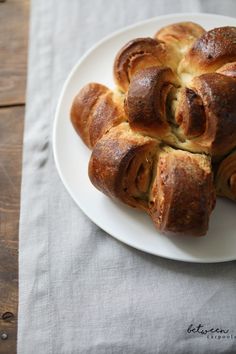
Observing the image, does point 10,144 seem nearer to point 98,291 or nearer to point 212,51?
point 98,291

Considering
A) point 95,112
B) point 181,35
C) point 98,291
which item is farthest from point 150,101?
point 98,291

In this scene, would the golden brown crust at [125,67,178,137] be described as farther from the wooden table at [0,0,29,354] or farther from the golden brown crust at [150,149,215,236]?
the wooden table at [0,0,29,354]

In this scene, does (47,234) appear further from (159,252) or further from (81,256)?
(159,252)

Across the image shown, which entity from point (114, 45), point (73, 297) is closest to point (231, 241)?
point (73, 297)

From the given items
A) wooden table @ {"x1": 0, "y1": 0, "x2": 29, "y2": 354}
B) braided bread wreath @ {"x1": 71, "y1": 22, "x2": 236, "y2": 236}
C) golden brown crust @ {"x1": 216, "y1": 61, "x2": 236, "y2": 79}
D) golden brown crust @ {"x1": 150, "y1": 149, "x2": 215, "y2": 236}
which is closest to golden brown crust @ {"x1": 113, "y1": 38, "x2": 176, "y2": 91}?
braided bread wreath @ {"x1": 71, "y1": 22, "x2": 236, "y2": 236}

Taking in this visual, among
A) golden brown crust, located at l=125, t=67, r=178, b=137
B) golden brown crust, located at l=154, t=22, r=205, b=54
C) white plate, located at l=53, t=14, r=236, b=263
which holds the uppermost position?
golden brown crust, located at l=154, t=22, r=205, b=54

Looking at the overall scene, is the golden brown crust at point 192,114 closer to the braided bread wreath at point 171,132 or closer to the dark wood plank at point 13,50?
the braided bread wreath at point 171,132

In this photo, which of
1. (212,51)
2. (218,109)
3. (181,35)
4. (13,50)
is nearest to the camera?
(218,109)
